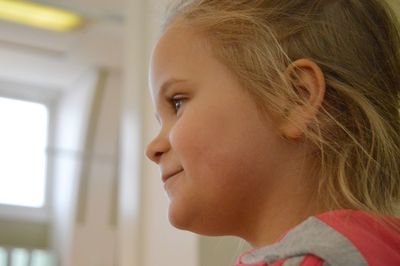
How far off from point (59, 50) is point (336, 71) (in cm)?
183

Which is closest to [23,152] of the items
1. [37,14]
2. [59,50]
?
[59,50]

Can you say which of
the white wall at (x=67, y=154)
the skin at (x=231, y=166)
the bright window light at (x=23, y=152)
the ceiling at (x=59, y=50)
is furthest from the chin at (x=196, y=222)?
the bright window light at (x=23, y=152)

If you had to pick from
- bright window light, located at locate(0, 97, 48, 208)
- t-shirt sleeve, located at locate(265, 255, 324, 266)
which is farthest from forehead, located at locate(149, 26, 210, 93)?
bright window light, located at locate(0, 97, 48, 208)

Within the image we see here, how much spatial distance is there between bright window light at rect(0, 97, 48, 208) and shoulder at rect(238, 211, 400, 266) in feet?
7.29

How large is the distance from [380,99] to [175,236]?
20.9 inches

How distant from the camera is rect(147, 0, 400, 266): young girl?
2.25ft

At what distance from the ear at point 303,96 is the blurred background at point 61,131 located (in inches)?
47.8

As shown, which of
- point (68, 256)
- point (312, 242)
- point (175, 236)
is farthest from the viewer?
point (68, 256)

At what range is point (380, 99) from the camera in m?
0.71

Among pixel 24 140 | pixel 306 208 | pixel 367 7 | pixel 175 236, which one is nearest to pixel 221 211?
pixel 306 208

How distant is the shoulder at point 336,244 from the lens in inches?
22.1

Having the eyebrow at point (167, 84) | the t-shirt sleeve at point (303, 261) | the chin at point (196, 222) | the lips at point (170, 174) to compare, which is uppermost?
the eyebrow at point (167, 84)

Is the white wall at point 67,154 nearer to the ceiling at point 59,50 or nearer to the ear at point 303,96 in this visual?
the ceiling at point 59,50

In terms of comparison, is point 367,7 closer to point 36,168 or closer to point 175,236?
point 175,236
